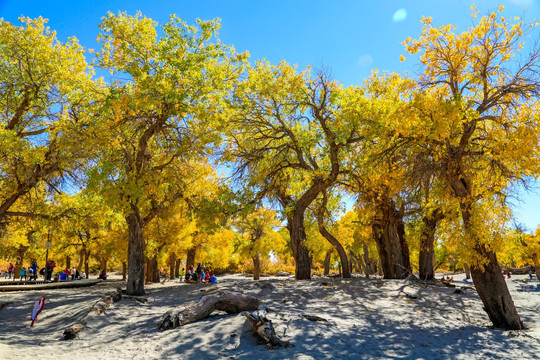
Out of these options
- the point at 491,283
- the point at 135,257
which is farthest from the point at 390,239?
the point at 135,257

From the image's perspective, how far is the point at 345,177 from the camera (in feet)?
55.0

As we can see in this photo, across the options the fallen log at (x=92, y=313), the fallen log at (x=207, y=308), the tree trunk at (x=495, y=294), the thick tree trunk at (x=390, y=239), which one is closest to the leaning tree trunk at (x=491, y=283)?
the tree trunk at (x=495, y=294)

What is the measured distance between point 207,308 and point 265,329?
2.45m

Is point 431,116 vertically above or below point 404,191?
above

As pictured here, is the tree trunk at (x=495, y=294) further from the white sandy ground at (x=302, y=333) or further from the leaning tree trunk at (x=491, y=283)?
the white sandy ground at (x=302, y=333)

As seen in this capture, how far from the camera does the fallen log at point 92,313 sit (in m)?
8.35

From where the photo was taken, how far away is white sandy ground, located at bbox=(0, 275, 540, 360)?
22.7 ft

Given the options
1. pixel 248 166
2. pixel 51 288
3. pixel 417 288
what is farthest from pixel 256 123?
pixel 51 288

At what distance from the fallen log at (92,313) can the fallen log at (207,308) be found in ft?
6.15

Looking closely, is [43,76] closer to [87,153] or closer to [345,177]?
[87,153]

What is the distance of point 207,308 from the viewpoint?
30.0 ft

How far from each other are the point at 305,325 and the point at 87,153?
10.7 metres

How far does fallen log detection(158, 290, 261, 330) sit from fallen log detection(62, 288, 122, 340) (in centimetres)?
188

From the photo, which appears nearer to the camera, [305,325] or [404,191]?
[305,325]
